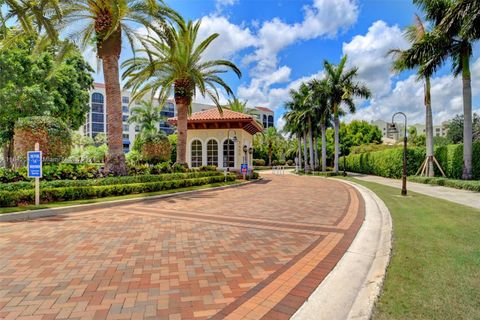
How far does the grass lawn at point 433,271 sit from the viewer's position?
325 cm

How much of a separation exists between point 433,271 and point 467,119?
18291 millimetres

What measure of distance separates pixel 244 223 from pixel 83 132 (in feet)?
389

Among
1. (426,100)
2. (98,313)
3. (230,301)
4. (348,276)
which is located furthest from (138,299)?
(426,100)

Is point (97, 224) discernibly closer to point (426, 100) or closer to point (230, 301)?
point (230, 301)

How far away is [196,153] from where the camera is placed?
91.1 ft

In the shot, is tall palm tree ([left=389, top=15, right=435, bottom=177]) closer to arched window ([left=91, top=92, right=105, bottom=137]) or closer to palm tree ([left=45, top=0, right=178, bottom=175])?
palm tree ([left=45, top=0, right=178, bottom=175])

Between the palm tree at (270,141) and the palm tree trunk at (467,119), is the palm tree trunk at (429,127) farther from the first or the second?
the palm tree at (270,141)

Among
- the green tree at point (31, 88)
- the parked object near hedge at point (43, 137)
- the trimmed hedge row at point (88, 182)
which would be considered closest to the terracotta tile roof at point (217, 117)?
the trimmed hedge row at point (88, 182)

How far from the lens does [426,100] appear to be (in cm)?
2302

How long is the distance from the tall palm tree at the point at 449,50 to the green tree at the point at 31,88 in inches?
938

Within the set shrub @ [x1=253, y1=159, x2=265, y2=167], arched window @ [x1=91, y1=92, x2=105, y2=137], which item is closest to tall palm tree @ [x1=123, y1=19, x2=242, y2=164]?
shrub @ [x1=253, y1=159, x2=265, y2=167]

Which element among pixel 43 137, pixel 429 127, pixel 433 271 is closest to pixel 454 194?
pixel 429 127

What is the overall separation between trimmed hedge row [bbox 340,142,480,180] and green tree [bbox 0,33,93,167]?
27352 mm

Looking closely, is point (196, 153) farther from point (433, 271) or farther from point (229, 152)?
point (433, 271)
